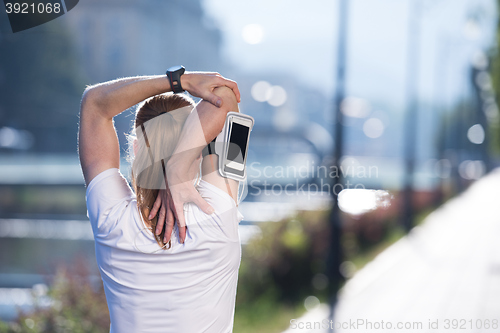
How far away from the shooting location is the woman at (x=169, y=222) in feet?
4.70

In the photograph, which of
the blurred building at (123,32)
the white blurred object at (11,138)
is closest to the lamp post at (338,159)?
the blurred building at (123,32)

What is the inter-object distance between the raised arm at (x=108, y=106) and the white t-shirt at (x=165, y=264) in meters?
0.10

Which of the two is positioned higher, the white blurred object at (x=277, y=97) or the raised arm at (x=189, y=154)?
the raised arm at (x=189, y=154)

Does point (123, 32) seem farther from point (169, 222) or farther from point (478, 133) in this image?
point (169, 222)

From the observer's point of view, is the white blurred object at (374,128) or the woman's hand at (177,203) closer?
the woman's hand at (177,203)

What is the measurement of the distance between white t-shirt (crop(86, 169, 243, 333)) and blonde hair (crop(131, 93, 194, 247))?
0.16 feet

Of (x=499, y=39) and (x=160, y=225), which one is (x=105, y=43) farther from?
(x=160, y=225)

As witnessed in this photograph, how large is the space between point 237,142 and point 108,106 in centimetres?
42

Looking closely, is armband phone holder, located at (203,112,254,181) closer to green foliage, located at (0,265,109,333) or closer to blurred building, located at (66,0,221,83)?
green foliage, located at (0,265,109,333)

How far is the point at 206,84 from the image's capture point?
1.49 metres

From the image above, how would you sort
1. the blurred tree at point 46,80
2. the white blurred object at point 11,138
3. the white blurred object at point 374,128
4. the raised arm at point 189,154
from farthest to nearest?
the white blurred object at point 374,128
the white blurred object at point 11,138
the blurred tree at point 46,80
the raised arm at point 189,154

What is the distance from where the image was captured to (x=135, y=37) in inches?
1119

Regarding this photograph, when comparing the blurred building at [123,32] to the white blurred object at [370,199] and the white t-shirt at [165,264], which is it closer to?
the white blurred object at [370,199]

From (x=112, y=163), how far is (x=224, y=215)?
1.30 ft
